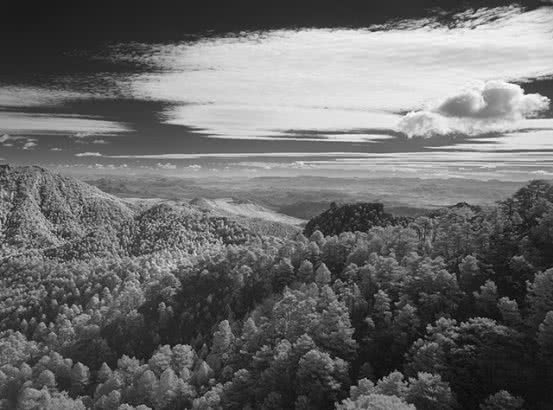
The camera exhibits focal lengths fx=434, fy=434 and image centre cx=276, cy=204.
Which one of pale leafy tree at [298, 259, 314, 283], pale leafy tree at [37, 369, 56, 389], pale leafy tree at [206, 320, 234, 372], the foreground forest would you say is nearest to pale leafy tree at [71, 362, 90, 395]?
the foreground forest

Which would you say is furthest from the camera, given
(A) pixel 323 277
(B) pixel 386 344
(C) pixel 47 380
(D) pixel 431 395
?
(A) pixel 323 277

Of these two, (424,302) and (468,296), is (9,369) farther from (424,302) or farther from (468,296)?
(468,296)

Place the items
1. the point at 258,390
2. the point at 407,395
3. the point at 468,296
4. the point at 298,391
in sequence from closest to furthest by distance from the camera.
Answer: the point at 407,395 → the point at 298,391 → the point at 258,390 → the point at 468,296

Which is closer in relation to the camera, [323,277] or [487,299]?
[487,299]

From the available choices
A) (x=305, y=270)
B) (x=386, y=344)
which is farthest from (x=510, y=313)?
(x=305, y=270)

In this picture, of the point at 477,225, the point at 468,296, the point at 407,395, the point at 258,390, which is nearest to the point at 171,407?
the point at 258,390

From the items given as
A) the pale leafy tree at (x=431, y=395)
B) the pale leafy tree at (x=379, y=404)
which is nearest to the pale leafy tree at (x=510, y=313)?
the pale leafy tree at (x=431, y=395)

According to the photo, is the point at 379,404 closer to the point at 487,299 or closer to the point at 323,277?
the point at 487,299

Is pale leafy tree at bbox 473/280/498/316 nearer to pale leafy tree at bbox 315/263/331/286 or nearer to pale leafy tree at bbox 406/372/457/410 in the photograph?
pale leafy tree at bbox 406/372/457/410

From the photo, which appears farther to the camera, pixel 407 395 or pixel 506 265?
pixel 506 265

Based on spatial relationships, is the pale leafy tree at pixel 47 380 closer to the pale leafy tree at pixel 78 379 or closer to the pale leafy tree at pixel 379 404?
the pale leafy tree at pixel 78 379

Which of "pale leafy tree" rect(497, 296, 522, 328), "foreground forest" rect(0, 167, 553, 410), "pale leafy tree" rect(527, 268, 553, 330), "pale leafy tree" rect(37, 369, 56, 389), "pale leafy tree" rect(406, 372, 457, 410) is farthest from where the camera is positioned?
"pale leafy tree" rect(37, 369, 56, 389)
